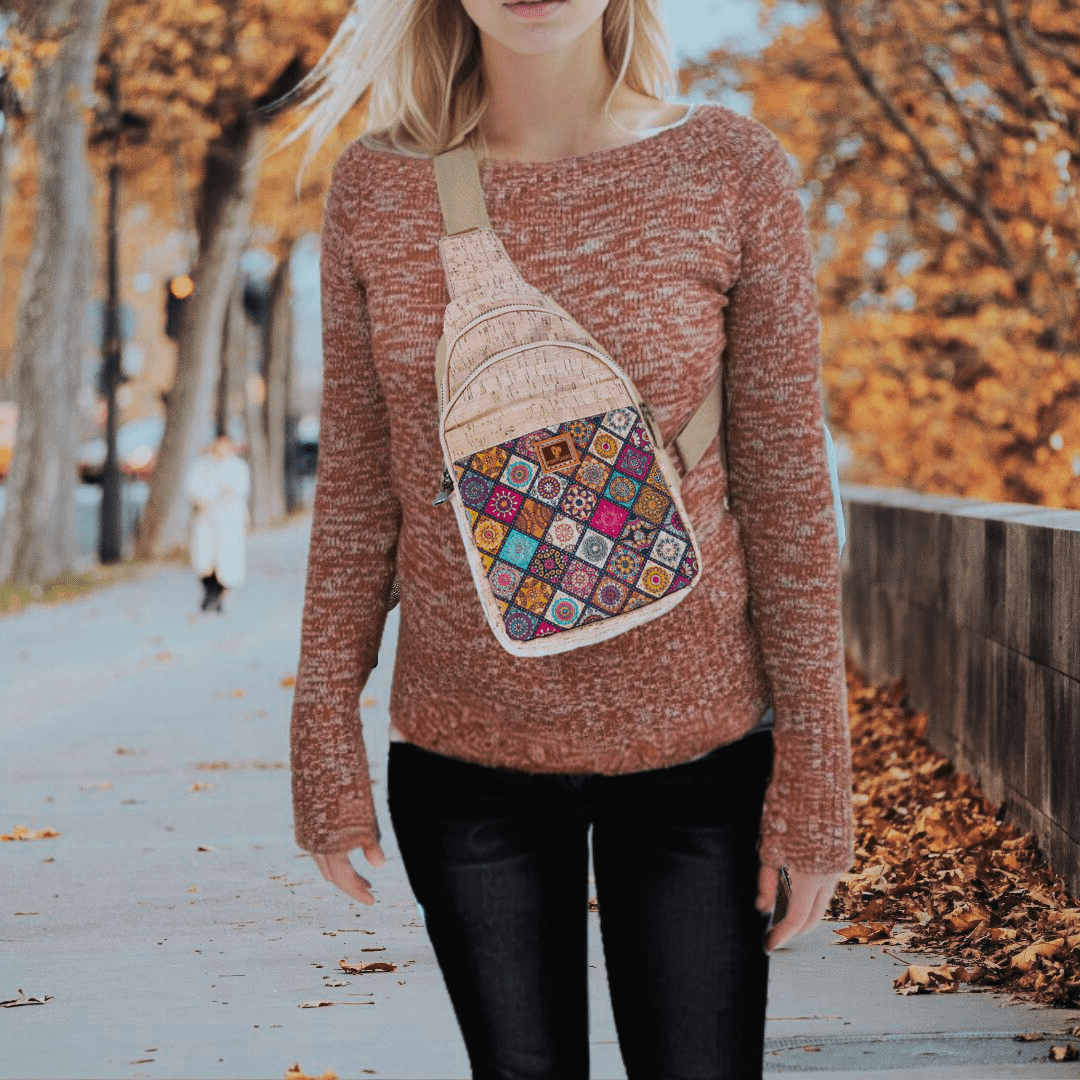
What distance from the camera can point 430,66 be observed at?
105 inches

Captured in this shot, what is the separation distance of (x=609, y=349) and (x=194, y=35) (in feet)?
85.8

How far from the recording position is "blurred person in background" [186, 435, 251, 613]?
62.5 feet

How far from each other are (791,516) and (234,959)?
399cm

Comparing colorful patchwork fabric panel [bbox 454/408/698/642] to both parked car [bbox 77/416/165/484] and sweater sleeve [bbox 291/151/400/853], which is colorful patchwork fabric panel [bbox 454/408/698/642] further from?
parked car [bbox 77/416/165/484]

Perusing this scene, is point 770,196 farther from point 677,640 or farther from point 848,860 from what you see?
point 848,860

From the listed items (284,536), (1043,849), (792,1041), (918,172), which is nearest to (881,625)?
(1043,849)

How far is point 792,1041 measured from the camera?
4.85m

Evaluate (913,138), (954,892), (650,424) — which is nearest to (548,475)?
(650,424)

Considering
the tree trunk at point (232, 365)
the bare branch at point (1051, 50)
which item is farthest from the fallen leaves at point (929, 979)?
the tree trunk at point (232, 365)

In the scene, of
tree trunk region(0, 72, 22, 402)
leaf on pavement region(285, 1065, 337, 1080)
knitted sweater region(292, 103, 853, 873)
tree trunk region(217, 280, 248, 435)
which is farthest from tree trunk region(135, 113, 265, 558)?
knitted sweater region(292, 103, 853, 873)

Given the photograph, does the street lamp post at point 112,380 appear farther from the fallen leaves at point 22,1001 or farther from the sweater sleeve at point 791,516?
the sweater sleeve at point 791,516

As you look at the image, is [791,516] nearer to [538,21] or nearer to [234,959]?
[538,21]

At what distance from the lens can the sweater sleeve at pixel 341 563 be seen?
97.3 inches

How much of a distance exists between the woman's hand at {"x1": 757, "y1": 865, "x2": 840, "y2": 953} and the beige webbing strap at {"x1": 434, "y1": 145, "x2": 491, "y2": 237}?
33.6 inches
